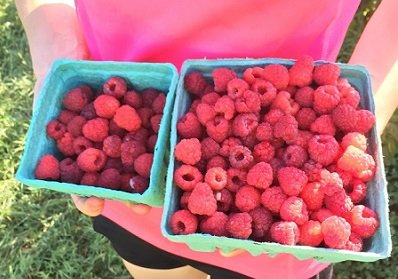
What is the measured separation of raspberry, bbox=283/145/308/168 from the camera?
0.83 m

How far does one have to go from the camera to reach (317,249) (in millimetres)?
759

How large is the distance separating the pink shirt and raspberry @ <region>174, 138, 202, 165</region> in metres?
0.17

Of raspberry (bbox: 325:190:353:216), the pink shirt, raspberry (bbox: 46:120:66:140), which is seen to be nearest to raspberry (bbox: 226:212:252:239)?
raspberry (bbox: 325:190:353:216)

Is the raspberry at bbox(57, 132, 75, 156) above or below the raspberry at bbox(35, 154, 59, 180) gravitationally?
above

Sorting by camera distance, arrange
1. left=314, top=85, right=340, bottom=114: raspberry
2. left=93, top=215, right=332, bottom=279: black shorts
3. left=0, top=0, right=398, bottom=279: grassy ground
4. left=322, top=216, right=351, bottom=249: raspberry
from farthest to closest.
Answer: left=0, top=0, right=398, bottom=279: grassy ground < left=93, top=215, right=332, bottom=279: black shorts < left=314, top=85, right=340, bottom=114: raspberry < left=322, top=216, right=351, bottom=249: raspberry

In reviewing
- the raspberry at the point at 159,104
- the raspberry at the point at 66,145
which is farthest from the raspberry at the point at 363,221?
the raspberry at the point at 66,145

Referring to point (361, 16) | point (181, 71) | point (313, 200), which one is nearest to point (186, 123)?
point (181, 71)

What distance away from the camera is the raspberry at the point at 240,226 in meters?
0.78

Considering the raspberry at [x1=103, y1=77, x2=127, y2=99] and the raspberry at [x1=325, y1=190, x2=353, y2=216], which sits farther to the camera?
the raspberry at [x1=103, y1=77, x2=127, y2=99]

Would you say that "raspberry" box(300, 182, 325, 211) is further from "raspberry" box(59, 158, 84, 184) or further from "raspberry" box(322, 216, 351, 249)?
"raspberry" box(59, 158, 84, 184)

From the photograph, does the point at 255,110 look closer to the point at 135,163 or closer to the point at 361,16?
the point at 135,163

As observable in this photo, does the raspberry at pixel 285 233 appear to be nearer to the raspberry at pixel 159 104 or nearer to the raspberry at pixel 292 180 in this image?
the raspberry at pixel 292 180

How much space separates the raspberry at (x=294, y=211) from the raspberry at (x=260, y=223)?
0.08 feet

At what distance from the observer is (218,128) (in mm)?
861
